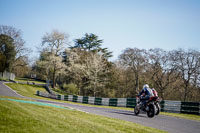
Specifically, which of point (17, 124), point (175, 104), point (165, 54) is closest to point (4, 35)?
point (165, 54)

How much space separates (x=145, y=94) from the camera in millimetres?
12156

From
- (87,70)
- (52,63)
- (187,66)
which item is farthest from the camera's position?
(87,70)

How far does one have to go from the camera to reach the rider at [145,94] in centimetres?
Answer: 1189

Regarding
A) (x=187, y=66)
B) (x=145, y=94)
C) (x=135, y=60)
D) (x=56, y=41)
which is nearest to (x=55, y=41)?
(x=56, y=41)

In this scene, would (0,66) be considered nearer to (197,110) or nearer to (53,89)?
(53,89)

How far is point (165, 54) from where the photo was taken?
4238 centimetres

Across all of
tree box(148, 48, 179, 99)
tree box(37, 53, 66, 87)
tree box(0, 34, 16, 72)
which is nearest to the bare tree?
tree box(148, 48, 179, 99)

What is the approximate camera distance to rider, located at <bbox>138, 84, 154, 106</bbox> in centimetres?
1189

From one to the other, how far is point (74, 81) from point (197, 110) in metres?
44.1

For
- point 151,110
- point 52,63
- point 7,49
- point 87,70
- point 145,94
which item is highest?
point 7,49

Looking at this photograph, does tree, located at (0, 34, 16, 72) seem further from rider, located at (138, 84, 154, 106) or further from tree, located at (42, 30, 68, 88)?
rider, located at (138, 84, 154, 106)

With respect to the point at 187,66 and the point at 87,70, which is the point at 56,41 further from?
the point at 187,66

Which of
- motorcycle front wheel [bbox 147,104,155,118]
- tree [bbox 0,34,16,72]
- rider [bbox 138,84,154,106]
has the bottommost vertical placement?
motorcycle front wheel [bbox 147,104,155,118]

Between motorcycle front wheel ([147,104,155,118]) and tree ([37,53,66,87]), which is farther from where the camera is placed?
tree ([37,53,66,87])
